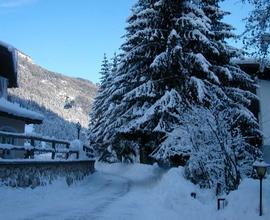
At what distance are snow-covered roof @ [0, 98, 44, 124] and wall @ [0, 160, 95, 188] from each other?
179 inches

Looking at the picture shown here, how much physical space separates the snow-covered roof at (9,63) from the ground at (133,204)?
9648mm

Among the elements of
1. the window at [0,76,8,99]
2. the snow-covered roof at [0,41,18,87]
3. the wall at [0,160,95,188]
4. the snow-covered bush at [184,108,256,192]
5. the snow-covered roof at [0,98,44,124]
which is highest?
the snow-covered roof at [0,41,18,87]

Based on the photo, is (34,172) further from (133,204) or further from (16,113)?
(16,113)

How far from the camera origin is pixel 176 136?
19266 mm

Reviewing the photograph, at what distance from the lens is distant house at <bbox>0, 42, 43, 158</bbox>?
23.9 meters

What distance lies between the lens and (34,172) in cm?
1589


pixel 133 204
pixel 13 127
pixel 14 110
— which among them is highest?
pixel 14 110

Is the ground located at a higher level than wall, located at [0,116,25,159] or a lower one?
lower

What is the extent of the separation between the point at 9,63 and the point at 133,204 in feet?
46.9

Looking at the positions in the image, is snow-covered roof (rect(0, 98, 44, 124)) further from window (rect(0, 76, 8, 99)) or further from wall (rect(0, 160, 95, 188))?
wall (rect(0, 160, 95, 188))

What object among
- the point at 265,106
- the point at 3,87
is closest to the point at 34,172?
the point at 3,87

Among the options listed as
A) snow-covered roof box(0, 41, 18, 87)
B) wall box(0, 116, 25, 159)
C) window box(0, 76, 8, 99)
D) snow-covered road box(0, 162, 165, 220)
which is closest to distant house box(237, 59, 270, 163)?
snow-covered road box(0, 162, 165, 220)

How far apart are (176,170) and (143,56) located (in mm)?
11121

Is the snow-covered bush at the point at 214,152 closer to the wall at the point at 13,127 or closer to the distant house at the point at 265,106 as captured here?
the wall at the point at 13,127
